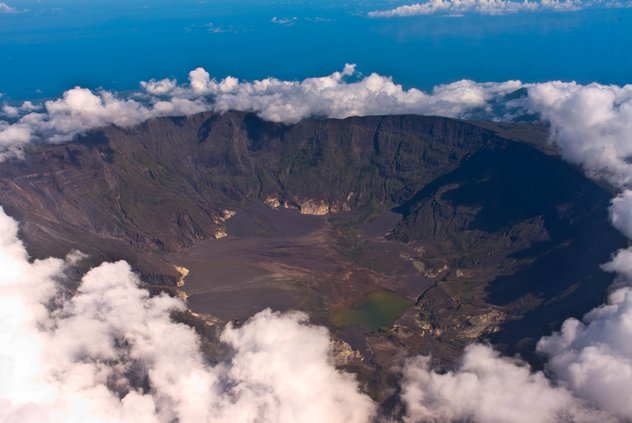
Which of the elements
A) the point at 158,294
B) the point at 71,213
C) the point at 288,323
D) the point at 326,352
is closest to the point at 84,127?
the point at 71,213

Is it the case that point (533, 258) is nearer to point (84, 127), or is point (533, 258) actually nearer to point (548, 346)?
point (548, 346)

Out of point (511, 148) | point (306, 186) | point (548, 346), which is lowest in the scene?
point (548, 346)

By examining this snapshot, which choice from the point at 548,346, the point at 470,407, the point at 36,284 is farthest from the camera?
the point at 36,284

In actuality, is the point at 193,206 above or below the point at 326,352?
above

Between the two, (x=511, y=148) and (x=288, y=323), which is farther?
(x=511, y=148)

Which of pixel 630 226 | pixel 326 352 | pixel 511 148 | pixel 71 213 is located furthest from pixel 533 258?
pixel 71 213

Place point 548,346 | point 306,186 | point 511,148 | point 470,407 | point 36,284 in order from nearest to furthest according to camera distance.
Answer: point 470,407 → point 548,346 → point 36,284 → point 511,148 → point 306,186
